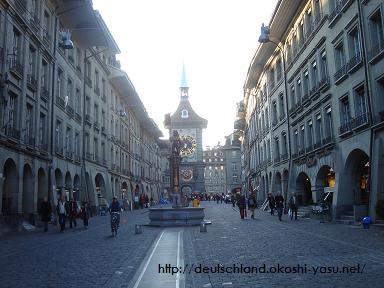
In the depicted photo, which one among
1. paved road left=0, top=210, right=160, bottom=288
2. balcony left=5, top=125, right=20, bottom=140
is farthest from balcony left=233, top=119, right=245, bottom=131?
paved road left=0, top=210, right=160, bottom=288

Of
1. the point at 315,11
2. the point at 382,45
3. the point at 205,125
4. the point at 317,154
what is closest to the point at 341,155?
the point at 317,154

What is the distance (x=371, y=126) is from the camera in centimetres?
2005

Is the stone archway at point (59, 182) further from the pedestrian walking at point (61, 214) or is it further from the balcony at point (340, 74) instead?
the balcony at point (340, 74)

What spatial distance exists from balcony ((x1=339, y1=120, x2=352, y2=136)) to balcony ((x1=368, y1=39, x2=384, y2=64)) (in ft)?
12.8

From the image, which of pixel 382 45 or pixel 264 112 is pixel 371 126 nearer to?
pixel 382 45

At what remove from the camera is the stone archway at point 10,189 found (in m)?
21.9

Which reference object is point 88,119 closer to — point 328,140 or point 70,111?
point 70,111

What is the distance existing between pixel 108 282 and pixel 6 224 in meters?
14.6

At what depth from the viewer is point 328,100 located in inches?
1036

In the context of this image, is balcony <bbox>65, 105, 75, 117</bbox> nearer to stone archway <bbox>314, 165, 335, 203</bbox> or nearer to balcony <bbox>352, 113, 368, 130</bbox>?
stone archway <bbox>314, 165, 335, 203</bbox>

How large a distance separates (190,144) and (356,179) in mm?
89993

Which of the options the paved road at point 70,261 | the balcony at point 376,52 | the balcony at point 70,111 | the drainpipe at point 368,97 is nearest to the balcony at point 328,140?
the drainpipe at point 368,97

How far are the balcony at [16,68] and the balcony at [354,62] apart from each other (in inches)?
655

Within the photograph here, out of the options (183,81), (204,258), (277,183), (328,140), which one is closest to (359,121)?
(328,140)
